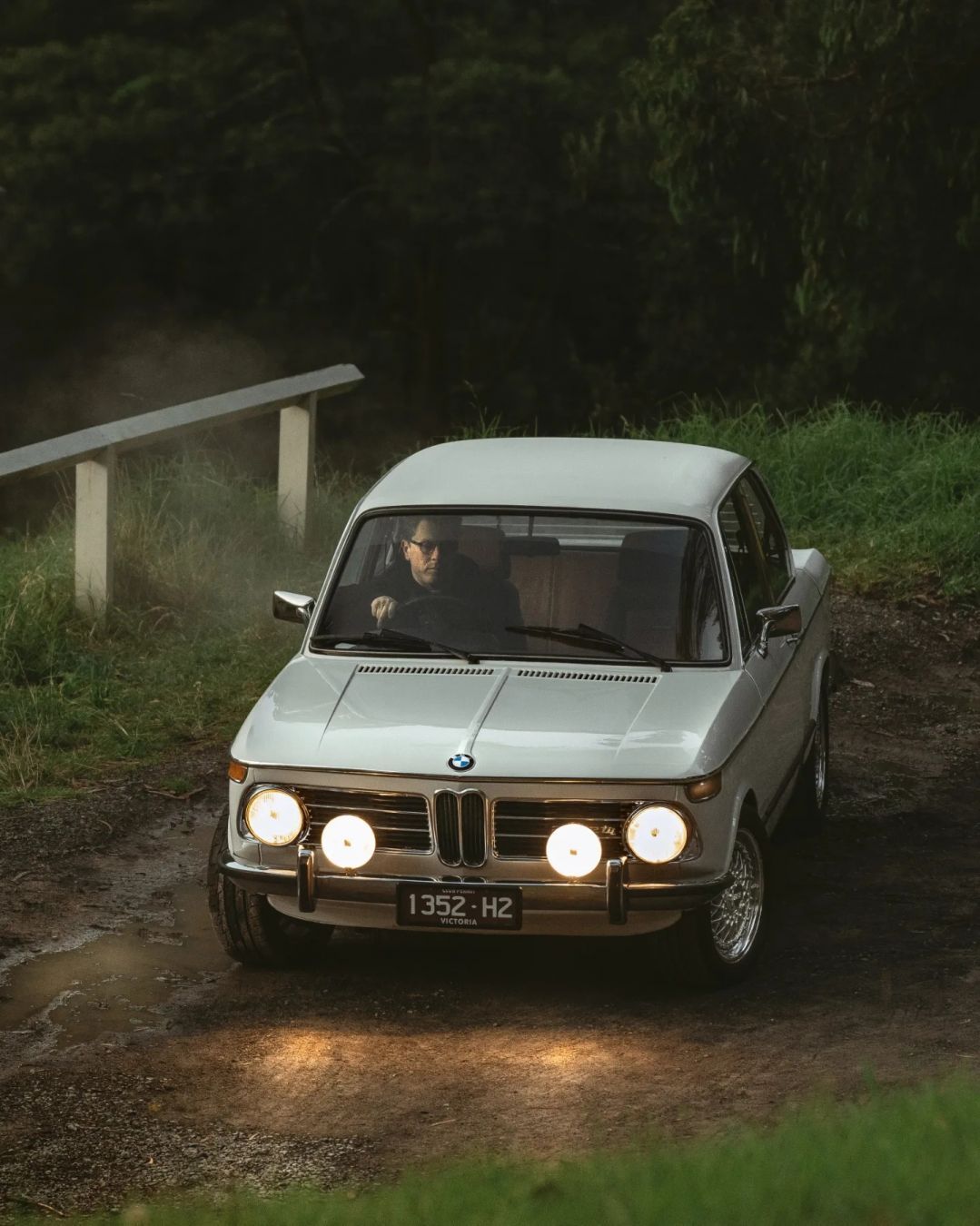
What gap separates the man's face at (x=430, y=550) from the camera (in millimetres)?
7480

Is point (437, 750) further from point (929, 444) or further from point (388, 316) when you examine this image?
point (388, 316)

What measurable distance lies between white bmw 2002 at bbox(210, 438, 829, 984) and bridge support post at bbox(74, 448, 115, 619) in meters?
4.07

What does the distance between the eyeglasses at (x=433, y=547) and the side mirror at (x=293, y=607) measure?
454mm

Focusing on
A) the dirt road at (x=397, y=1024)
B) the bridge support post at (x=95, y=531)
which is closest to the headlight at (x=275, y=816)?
the dirt road at (x=397, y=1024)

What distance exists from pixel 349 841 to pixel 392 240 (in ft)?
90.4

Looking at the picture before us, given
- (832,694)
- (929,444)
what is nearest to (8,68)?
(929,444)

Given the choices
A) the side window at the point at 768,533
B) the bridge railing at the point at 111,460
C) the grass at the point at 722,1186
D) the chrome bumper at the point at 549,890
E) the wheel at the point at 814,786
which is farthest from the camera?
the bridge railing at the point at 111,460

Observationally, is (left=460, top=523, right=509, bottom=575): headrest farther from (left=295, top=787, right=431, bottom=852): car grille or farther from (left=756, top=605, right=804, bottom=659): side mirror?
(left=295, top=787, right=431, bottom=852): car grille

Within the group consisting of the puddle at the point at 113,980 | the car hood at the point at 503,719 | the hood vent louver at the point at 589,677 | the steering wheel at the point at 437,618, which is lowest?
the puddle at the point at 113,980

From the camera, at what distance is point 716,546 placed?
7.45 m

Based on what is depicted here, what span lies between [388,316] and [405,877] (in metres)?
29.5

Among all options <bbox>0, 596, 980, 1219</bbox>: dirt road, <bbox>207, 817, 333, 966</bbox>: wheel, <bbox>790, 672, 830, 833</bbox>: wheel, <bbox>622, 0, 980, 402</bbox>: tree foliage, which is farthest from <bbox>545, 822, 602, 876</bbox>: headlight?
<bbox>622, 0, 980, 402</bbox>: tree foliage

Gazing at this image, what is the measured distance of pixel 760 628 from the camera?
7.67m

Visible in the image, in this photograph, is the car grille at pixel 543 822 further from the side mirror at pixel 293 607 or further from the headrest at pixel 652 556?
the side mirror at pixel 293 607
